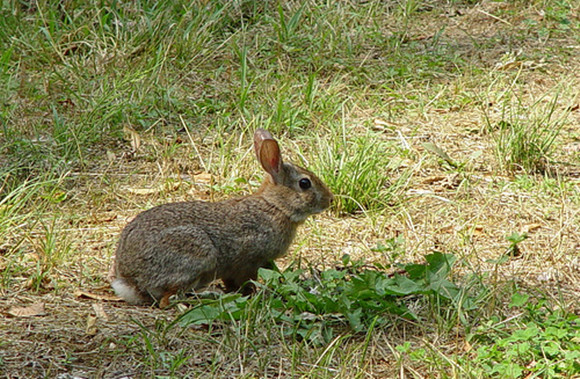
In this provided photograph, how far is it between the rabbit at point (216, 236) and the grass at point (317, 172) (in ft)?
0.44

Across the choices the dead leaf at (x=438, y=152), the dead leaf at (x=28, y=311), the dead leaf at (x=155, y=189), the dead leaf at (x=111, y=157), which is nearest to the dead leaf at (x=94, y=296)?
the dead leaf at (x=28, y=311)

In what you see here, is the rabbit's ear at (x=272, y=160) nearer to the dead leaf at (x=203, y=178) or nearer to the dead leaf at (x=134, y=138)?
the dead leaf at (x=203, y=178)

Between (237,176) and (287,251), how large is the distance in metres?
1.13

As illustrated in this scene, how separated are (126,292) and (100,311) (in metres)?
0.19

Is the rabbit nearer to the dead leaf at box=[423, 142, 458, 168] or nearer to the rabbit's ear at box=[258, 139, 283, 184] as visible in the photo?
the rabbit's ear at box=[258, 139, 283, 184]

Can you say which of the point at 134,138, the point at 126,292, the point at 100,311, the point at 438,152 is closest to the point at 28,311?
the point at 100,311

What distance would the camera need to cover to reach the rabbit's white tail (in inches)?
173

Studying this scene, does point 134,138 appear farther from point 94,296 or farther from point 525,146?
point 525,146

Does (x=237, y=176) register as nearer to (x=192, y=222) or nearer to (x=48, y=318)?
(x=192, y=222)

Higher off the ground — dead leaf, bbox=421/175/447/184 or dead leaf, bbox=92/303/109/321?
dead leaf, bbox=92/303/109/321

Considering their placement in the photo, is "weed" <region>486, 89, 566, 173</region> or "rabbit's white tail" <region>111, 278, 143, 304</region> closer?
"rabbit's white tail" <region>111, 278, 143, 304</region>


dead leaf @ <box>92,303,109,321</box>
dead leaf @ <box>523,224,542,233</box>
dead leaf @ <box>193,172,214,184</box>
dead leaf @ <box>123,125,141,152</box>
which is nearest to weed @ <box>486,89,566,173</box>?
dead leaf @ <box>523,224,542,233</box>

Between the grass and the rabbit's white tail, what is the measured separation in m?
0.06

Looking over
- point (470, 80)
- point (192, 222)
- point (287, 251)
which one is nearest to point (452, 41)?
point (470, 80)
